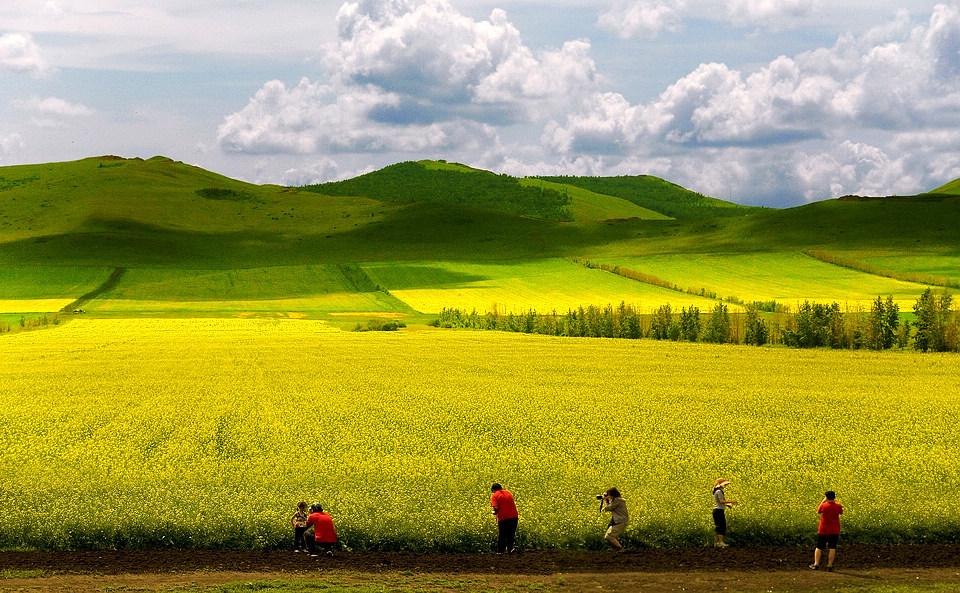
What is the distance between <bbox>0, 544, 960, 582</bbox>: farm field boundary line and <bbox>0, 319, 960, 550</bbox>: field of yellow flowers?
645 millimetres

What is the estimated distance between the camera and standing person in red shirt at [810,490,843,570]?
72.6 ft

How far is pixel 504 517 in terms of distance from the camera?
23.0 metres

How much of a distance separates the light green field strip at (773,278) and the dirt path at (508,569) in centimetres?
8554

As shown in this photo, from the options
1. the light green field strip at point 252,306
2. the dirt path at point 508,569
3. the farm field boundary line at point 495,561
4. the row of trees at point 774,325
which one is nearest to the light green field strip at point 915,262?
the row of trees at point 774,325

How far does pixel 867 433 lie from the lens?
3912 centimetres

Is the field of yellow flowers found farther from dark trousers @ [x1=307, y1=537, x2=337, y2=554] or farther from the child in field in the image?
dark trousers @ [x1=307, y1=537, x2=337, y2=554]

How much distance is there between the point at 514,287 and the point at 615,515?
354 ft

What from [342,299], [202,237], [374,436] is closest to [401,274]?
[342,299]

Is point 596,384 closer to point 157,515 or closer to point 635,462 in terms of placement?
point 635,462

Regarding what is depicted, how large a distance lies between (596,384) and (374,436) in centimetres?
1966

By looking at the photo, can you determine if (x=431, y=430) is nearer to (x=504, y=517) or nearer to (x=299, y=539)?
(x=299, y=539)

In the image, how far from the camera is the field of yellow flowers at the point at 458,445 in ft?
81.3

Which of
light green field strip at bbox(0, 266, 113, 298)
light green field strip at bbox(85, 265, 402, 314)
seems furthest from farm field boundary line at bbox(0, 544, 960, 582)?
light green field strip at bbox(0, 266, 113, 298)

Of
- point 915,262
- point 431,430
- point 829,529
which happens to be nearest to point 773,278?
point 915,262
